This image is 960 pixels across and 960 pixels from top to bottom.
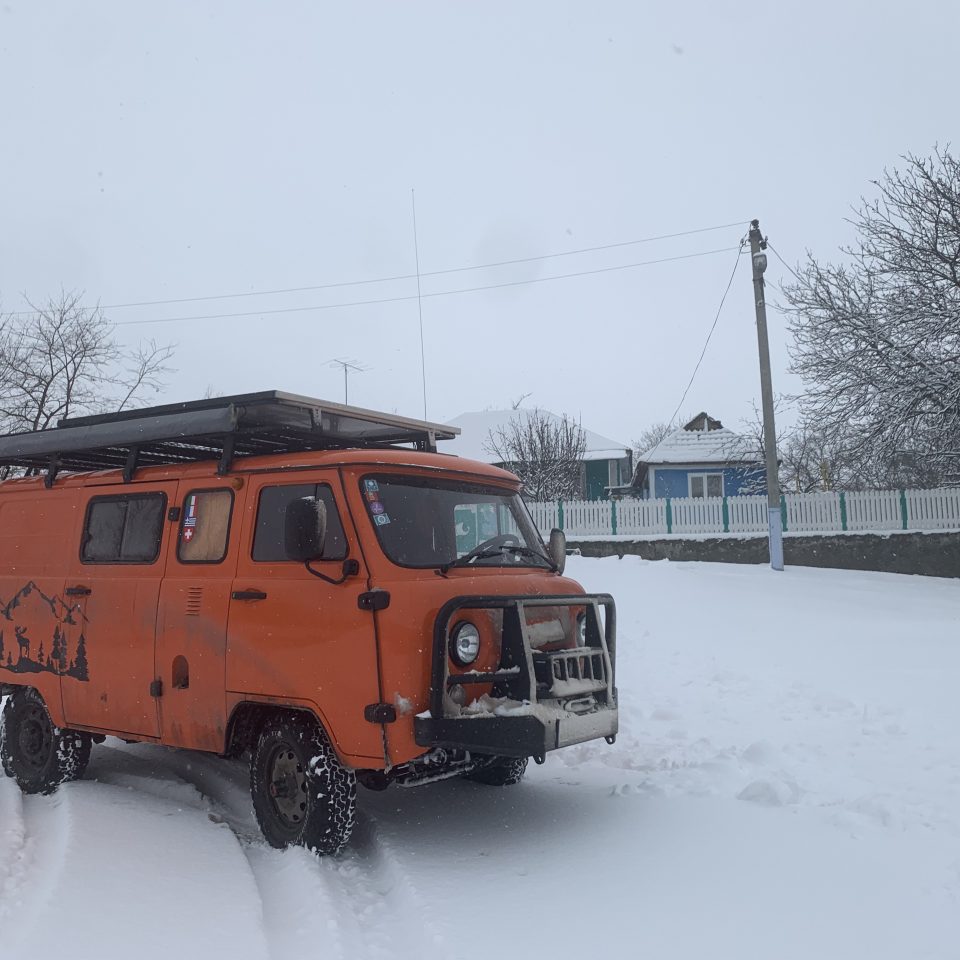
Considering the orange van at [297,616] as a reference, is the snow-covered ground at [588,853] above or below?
below

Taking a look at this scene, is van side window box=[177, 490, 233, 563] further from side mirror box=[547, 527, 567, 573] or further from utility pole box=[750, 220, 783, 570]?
utility pole box=[750, 220, 783, 570]

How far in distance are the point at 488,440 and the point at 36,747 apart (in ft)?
157

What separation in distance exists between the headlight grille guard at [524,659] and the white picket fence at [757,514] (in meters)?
15.8

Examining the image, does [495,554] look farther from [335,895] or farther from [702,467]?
[702,467]

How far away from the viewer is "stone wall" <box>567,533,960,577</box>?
69.0 ft

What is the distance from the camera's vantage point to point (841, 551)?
21.6m

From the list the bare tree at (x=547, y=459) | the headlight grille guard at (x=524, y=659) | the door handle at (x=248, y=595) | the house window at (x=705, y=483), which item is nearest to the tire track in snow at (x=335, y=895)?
the headlight grille guard at (x=524, y=659)

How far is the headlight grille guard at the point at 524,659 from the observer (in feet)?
16.5

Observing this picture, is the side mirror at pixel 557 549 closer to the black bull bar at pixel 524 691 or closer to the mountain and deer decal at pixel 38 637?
the black bull bar at pixel 524 691

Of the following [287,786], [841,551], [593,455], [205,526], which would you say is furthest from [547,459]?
[287,786]

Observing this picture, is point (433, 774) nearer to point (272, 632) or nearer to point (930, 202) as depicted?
point (272, 632)

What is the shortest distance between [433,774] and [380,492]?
5.53 ft

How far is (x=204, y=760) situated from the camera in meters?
7.93

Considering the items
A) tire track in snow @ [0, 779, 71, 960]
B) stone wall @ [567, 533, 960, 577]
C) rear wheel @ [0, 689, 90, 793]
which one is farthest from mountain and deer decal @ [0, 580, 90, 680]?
stone wall @ [567, 533, 960, 577]
